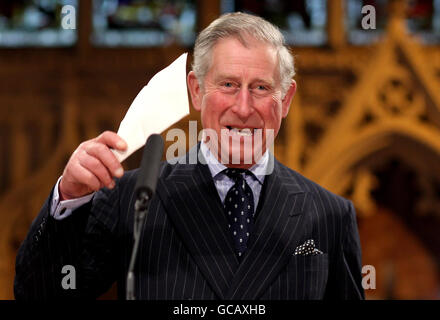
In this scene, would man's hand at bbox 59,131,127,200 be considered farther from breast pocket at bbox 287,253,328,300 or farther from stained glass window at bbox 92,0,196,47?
stained glass window at bbox 92,0,196,47

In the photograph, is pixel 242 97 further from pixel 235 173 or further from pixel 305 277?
pixel 305 277

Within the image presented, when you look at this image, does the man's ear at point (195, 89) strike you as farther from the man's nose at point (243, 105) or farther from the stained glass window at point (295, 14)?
the stained glass window at point (295, 14)

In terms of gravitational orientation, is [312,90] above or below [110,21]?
below

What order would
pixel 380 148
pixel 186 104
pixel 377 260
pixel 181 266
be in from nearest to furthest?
pixel 186 104 < pixel 181 266 < pixel 380 148 < pixel 377 260

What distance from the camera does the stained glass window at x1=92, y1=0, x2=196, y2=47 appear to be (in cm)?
600

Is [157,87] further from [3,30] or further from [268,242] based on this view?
[3,30]

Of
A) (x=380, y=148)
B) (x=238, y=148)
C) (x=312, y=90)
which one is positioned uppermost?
(x=238, y=148)

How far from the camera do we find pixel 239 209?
1.52 meters

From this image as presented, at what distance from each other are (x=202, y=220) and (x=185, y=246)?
0.07 m

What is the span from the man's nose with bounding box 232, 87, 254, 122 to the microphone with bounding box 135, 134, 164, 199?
241 millimetres

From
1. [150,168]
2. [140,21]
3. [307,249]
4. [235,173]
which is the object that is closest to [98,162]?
[150,168]
